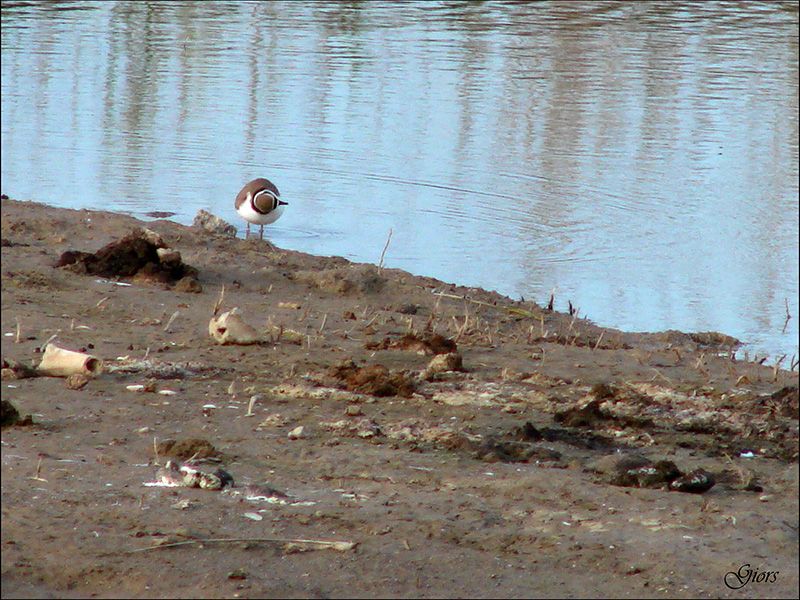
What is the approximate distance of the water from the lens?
7.00 m

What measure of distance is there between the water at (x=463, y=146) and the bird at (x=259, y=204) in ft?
0.84

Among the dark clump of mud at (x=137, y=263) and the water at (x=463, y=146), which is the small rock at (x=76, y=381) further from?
the water at (x=463, y=146)

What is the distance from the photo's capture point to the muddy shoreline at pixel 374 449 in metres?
2.53

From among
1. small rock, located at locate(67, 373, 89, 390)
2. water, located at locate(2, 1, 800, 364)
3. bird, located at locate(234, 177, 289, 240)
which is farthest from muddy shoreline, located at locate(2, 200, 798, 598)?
bird, located at locate(234, 177, 289, 240)

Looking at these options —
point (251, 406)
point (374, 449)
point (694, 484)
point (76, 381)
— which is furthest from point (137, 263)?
point (694, 484)

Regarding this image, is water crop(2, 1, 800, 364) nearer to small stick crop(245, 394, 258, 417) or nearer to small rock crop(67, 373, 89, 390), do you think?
small stick crop(245, 394, 258, 417)

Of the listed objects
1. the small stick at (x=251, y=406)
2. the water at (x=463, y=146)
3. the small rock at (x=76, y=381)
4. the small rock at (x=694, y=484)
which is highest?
the small rock at (x=694, y=484)

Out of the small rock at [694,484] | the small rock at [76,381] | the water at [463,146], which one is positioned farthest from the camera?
the water at [463,146]

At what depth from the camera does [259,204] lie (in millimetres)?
7250

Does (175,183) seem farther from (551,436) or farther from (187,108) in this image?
(551,436)

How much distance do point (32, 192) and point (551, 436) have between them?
19.0ft

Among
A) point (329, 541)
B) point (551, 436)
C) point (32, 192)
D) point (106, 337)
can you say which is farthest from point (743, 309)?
point (32, 192)

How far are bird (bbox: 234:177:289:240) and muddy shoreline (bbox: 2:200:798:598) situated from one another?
4.99ft

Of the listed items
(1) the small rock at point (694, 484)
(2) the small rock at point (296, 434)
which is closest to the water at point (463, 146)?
(1) the small rock at point (694, 484)
